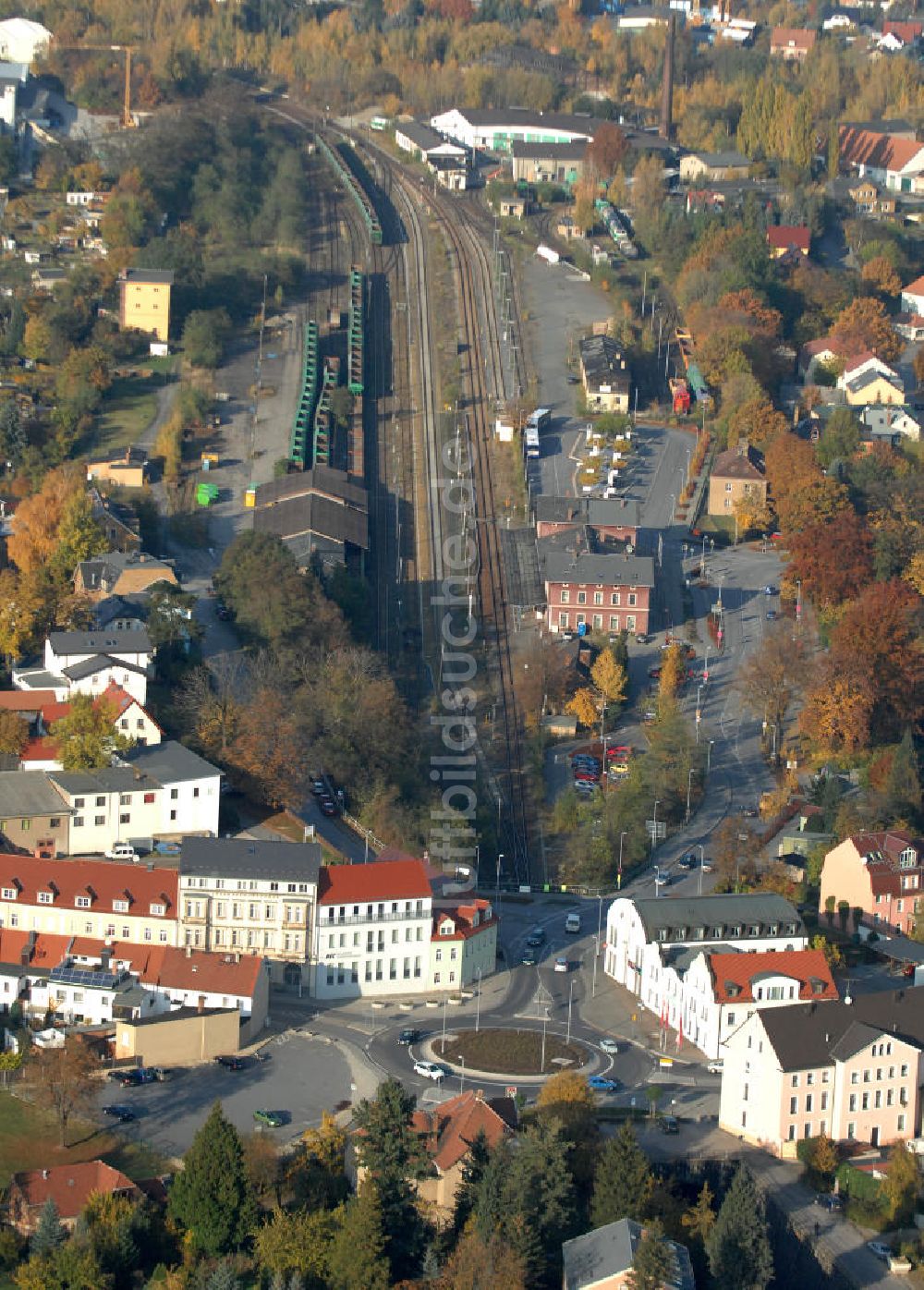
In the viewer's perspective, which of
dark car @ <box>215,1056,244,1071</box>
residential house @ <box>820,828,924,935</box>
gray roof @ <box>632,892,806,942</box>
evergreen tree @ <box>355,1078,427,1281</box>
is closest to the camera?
evergreen tree @ <box>355,1078,427,1281</box>

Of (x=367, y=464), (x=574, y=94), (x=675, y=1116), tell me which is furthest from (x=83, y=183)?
(x=675, y=1116)

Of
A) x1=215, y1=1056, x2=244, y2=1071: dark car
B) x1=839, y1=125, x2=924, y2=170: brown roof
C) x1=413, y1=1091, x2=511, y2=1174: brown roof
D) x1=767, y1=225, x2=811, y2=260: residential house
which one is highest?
x1=839, y1=125, x2=924, y2=170: brown roof

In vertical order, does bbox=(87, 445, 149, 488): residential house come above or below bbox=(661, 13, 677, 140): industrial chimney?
below

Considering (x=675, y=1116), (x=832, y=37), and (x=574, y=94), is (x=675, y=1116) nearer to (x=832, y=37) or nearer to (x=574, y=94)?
(x=574, y=94)

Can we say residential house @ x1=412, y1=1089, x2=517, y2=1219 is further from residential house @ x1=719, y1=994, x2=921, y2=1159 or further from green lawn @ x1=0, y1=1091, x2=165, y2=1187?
green lawn @ x1=0, y1=1091, x2=165, y2=1187

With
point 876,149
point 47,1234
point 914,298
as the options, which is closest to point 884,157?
point 876,149

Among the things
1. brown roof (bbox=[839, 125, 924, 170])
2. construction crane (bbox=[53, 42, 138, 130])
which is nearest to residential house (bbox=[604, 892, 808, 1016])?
construction crane (bbox=[53, 42, 138, 130])
